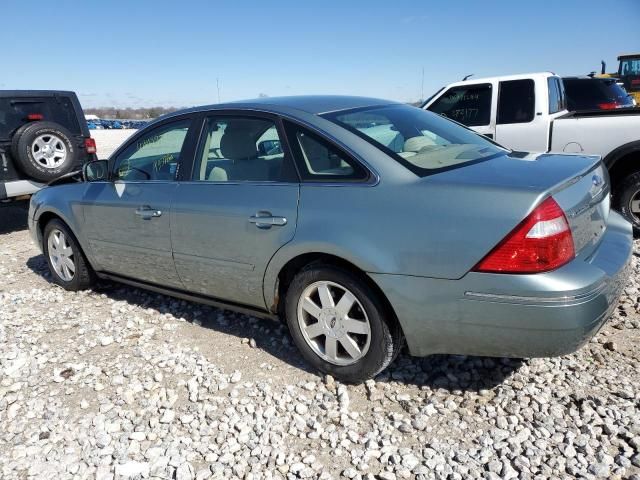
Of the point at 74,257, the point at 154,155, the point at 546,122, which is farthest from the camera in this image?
the point at 546,122

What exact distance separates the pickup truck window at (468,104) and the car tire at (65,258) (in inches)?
181

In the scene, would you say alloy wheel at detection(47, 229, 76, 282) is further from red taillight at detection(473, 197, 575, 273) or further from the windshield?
the windshield

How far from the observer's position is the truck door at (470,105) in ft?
20.4

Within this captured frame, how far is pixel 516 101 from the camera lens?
20.0 feet

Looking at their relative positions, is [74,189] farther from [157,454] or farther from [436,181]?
[436,181]

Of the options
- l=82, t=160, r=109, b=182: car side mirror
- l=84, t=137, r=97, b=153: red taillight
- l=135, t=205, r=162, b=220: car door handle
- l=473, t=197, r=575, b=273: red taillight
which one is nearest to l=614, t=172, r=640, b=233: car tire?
l=473, t=197, r=575, b=273: red taillight

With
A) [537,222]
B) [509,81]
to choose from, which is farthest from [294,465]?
[509,81]

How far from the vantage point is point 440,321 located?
246 centimetres

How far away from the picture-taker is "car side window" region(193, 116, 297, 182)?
121 inches

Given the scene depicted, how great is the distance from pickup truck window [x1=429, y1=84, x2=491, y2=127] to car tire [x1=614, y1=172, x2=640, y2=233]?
1755 millimetres

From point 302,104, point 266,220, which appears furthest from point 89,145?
point 266,220

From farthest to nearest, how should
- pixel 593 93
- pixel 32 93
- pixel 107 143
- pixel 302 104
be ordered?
A: 1. pixel 107 143
2. pixel 593 93
3. pixel 32 93
4. pixel 302 104

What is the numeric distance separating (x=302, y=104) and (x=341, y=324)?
1.39m

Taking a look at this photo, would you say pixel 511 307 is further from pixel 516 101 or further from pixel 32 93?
pixel 32 93
